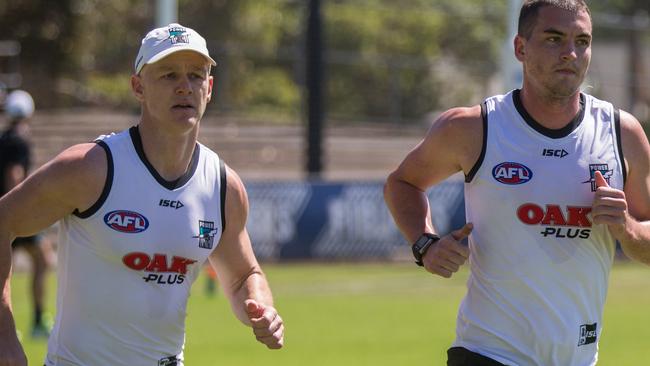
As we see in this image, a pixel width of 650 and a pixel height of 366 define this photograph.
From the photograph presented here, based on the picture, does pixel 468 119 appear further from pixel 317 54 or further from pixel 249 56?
pixel 249 56

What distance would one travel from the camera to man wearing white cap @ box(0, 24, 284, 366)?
223 inches

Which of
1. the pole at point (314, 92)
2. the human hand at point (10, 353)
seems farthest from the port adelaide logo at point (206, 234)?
the pole at point (314, 92)

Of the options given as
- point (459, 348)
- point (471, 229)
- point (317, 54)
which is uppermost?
point (317, 54)

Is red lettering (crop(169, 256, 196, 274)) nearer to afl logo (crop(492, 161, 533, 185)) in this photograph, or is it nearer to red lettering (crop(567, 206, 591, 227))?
afl logo (crop(492, 161, 533, 185))

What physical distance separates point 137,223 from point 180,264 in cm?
27

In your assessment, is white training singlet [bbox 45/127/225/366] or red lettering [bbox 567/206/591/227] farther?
red lettering [bbox 567/206/591/227]

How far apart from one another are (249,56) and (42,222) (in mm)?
32623

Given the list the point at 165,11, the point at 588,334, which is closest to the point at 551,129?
the point at 588,334

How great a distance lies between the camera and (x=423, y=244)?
614cm

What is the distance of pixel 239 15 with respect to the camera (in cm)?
4397

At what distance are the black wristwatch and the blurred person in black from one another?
27.7 feet

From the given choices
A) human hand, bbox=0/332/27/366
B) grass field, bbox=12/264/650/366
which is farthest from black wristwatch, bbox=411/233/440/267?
grass field, bbox=12/264/650/366

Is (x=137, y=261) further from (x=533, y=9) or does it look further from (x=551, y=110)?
(x=533, y=9)

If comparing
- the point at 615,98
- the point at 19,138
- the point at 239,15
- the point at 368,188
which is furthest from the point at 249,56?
the point at 19,138
